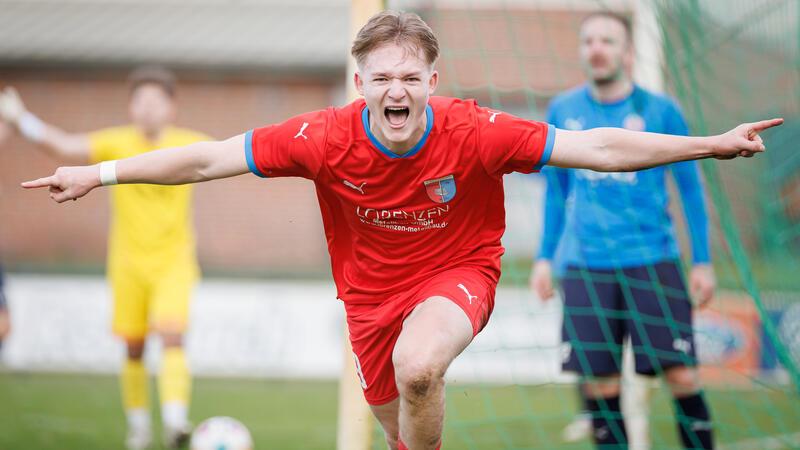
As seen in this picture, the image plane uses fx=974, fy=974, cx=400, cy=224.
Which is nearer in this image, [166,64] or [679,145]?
[679,145]

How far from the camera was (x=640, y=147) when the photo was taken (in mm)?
3359

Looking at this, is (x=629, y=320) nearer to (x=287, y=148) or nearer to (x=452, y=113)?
(x=452, y=113)

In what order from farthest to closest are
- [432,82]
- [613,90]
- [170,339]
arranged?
1. [170,339]
2. [613,90]
3. [432,82]

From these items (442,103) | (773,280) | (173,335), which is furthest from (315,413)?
(442,103)

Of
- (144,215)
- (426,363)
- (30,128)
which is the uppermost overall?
(30,128)

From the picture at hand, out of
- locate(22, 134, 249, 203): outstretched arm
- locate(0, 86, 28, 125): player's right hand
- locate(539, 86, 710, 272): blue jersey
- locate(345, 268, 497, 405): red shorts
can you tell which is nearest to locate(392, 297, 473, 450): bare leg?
locate(345, 268, 497, 405): red shorts

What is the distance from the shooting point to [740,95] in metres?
6.58

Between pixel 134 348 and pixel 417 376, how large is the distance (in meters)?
4.05

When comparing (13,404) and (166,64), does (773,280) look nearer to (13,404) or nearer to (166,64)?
(13,404)

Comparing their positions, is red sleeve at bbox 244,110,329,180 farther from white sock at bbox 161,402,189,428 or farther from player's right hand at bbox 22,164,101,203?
white sock at bbox 161,402,189,428

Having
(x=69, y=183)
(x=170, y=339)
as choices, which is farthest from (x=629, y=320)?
(x=170, y=339)

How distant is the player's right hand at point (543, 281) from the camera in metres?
5.24

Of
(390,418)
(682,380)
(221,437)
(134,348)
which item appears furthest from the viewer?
(134,348)

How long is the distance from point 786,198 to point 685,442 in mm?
3383
